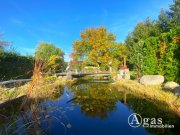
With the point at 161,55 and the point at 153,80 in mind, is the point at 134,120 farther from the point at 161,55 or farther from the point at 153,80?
the point at 161,55

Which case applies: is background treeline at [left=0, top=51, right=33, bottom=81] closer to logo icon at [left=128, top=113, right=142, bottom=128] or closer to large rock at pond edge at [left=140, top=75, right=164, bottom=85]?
large rock at pond edge at [left=140, top=75, right=164, bottom=85]

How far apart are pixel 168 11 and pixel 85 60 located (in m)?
13.6

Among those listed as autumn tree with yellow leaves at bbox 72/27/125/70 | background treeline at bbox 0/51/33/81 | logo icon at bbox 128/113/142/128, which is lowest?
logo icon at bbox 128/113/142/128

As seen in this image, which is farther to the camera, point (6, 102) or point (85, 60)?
Answer: point (85, 60)

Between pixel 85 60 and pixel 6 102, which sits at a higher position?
pixel 85 60

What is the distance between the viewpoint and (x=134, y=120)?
14.8ft

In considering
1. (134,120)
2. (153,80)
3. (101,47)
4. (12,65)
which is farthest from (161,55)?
(101,47)

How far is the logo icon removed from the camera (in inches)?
166

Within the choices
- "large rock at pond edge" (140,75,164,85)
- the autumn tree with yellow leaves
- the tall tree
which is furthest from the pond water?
the tall tree

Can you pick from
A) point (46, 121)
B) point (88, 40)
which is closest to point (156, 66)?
point (46, 121)

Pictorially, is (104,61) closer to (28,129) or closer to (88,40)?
(88,40)

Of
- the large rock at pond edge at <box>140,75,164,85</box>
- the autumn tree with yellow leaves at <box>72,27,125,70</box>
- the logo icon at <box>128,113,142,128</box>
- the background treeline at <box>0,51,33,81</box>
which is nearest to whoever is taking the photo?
the logo icon at <box>128,113,142,128</box>

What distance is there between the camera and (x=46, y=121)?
420cm

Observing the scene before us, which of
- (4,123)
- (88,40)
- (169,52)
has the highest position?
(88,40)
